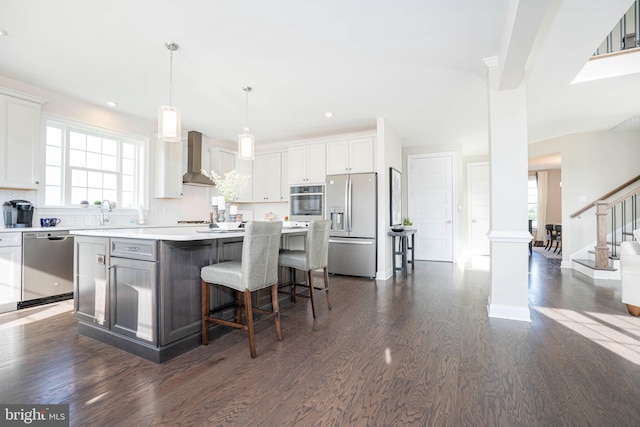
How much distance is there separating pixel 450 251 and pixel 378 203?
2.62m

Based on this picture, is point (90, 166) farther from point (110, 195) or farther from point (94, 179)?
point (110, 195)

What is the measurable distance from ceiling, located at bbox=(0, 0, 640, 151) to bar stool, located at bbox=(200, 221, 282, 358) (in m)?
1.75

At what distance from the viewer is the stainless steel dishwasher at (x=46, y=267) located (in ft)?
10.8

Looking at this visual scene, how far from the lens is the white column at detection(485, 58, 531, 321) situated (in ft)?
9.28

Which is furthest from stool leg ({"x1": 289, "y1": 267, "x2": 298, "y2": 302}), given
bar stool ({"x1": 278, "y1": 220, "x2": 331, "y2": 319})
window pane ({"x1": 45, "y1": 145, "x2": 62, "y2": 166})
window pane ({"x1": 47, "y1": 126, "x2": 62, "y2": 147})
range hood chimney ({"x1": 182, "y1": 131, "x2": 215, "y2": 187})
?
window pane ({"x1": 47, "y1": 126, "x2": 62, "y2": 147})

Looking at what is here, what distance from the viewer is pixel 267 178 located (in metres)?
6.27

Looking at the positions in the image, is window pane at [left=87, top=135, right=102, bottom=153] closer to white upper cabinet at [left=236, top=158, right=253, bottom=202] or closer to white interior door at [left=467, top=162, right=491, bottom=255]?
white upper cabinet at [left=236, top=158, right=253, bottom=202]

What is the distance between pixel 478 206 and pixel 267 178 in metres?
5.28

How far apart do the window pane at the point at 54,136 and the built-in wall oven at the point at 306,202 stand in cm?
346

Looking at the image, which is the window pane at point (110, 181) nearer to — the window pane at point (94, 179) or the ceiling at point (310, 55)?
the window pane at point (94, 179)

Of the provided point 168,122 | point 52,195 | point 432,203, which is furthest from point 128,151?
point 432,203

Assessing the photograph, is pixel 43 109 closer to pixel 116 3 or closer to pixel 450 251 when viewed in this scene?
pixel 116 3

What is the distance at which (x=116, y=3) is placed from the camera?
2.21m

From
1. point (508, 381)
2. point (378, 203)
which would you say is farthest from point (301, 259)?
point (378, 203)
